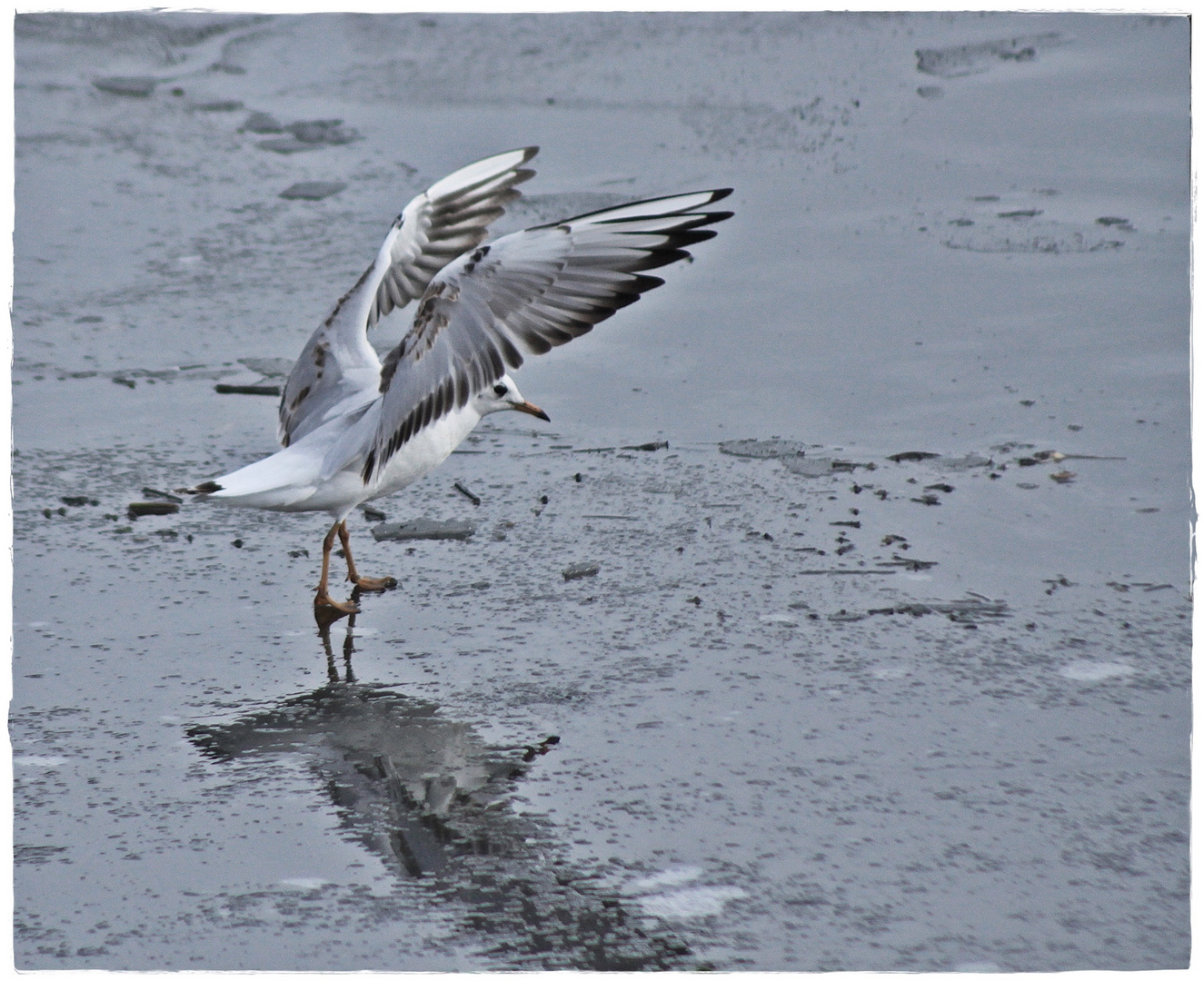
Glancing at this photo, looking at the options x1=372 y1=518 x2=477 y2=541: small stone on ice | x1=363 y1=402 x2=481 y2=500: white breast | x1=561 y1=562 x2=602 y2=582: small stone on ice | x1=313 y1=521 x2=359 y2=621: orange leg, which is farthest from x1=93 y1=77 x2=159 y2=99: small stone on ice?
x1=561 y1=562 x2=602 y2=582: small stone on ice

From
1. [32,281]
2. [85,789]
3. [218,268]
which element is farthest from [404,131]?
[85,789]

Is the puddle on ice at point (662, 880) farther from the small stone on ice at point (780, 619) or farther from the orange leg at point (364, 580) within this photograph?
the orange leg at point (364, 580)

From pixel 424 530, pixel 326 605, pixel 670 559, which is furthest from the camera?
pixel 424 530

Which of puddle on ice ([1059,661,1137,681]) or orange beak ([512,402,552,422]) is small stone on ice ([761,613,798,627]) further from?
orange beak ([512,402,552,422])

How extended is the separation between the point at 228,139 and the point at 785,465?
5034 mm

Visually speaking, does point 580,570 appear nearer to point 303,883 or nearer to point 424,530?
point 424,530

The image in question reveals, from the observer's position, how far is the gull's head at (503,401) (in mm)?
5422

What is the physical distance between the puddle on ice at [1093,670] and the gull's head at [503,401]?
202 centimetres

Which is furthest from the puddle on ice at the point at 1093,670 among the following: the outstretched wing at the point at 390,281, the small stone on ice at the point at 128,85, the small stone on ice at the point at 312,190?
the small stone on ice at the point at 128,85

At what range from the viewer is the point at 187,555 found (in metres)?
5.05

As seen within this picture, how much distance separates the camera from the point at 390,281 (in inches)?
242

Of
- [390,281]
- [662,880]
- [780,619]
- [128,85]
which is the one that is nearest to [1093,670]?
[780,619]

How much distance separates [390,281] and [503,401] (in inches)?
38.2

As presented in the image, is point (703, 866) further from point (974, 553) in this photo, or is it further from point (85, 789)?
point (974, 553)
